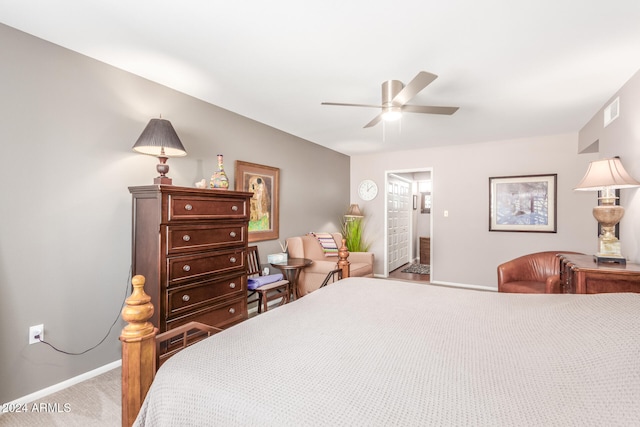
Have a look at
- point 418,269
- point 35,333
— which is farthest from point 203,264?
point 418,269

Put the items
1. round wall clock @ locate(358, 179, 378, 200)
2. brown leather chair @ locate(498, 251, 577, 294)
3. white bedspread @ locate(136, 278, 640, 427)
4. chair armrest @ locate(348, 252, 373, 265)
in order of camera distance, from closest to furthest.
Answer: white bedspread @ locate(136, 278, 640, 427), brown leather chair @ locate(498, 251, 577, 294), chair armrest @ locate(348, 252, 373, 265), round wall clock @ locate(358, 179, 378, 200)

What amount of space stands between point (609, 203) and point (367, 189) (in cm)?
395

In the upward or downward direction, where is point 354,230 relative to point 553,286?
upward

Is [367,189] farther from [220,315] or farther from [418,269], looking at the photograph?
[220,315]

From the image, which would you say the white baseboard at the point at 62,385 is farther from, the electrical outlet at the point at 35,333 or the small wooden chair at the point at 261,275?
the small wooden chair at the point at 261,275

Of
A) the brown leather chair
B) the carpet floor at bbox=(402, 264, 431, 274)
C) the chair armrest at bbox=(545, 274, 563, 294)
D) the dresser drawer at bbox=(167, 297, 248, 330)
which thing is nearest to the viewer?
the dresser drawer at bbox=(167, 297, 248, 330)

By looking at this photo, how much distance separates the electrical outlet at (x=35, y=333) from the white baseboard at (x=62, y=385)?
35 centimetres

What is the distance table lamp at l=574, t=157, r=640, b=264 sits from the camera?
2301 millimetres

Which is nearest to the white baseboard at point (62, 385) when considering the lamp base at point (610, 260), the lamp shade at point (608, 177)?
the lamp base at point (610, 260)

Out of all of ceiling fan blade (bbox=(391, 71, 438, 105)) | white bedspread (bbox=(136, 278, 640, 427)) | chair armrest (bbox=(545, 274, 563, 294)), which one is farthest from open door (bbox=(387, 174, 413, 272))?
white bedspread (bbox=(136, 278, 640, 427))

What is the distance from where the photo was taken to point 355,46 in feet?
7.19

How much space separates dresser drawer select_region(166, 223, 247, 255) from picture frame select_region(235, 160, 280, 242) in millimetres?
849

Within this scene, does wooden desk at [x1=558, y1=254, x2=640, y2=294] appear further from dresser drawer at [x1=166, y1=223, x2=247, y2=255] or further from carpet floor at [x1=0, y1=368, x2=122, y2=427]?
carpet floor at [x1=0, y1=368, x2=122, y2=427]

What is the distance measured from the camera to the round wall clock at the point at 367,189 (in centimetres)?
602
